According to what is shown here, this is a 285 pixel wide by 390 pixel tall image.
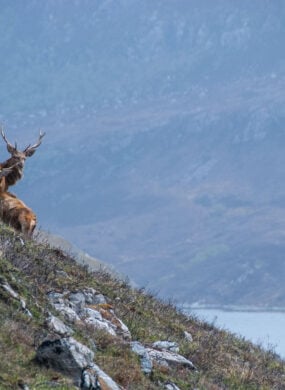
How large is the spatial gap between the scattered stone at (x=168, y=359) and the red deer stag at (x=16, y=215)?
5.65 meters

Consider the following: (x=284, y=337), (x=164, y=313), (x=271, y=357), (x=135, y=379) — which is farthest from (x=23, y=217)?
(x=284, y=337)

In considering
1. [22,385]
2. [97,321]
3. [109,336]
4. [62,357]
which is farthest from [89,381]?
[97,321]

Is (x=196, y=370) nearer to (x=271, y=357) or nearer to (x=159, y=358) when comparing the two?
(x=159, y=358)

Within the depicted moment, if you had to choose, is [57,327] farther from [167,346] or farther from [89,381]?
[167,346]

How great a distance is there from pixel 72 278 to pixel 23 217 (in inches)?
143

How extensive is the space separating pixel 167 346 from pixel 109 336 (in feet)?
5.31

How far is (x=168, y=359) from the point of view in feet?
60.2

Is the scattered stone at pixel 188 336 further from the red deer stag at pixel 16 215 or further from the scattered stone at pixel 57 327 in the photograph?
the scattered stone at pixel 57 327

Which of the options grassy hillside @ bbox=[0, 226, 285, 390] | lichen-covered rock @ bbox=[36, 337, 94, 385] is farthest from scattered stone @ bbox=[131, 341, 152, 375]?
lichen-covered rock @ bbox=[36, 337, 94, 385]

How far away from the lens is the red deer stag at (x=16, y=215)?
24.0 metres

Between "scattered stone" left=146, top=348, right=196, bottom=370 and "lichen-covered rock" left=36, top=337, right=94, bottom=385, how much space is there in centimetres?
264

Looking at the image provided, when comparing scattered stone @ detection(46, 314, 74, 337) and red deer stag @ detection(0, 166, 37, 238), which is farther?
red deer stag @ detection(0, 166, 37, 238)

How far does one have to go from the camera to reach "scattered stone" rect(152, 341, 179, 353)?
1921 centimetres

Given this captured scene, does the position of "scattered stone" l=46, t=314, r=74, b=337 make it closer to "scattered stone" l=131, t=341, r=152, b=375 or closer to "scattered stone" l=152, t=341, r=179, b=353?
"scattered stone" l=131, t=341, r=152, b=375
